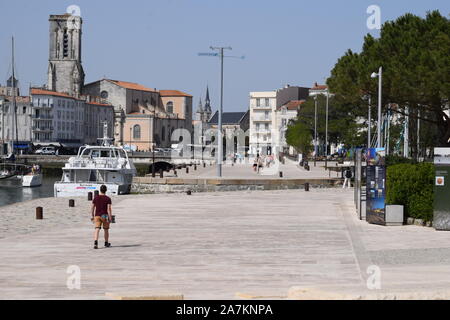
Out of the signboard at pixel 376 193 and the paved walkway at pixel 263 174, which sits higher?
the signboard at pixel 376 193

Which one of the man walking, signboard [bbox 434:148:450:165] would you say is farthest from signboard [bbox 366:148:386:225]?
the man walking

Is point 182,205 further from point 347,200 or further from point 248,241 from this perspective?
point 248,241

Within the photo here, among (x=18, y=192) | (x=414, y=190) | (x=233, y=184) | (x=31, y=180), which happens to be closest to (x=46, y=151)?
(x=31, y=180)

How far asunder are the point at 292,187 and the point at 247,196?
1384cm

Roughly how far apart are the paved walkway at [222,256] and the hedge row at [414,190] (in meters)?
0.89

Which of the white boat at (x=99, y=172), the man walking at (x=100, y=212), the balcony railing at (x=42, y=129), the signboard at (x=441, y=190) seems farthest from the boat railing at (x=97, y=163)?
the balcony railing at (x=42, y=129)

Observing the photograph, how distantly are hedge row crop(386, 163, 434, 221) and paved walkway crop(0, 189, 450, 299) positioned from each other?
89 centimetres

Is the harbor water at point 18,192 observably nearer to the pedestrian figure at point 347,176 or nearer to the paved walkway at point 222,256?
the pedestrian figure at point 347,176

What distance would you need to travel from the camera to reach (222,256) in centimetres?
1789

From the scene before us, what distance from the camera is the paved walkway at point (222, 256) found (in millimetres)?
13633

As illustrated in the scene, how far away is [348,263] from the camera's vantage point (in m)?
16.9

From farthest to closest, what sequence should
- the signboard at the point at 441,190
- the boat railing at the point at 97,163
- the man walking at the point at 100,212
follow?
the boat railing at the point at 97,163, the signboard at the point at 441,190, the man walking at the point at 100,212

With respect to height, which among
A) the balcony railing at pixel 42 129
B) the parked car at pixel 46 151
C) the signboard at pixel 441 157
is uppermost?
the balcony railing at pixel 42 129

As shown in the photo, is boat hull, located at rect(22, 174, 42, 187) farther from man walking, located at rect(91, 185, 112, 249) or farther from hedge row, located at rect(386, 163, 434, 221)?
man walking, located at rect(91, 185, 112, 249)
